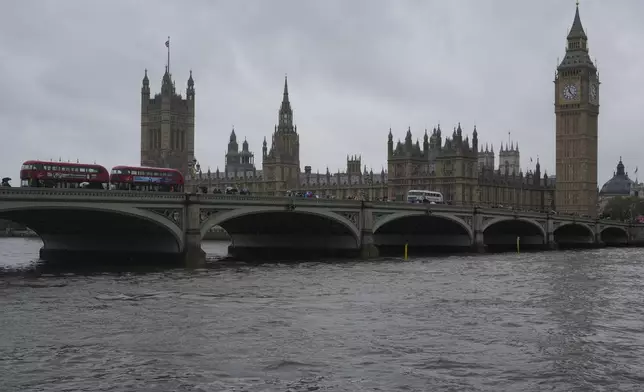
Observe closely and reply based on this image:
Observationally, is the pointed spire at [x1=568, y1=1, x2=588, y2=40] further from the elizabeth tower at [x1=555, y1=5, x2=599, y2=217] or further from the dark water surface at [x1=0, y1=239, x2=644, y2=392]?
the dark water surface at [x1=0, y1=239, x2=644, y2=392]

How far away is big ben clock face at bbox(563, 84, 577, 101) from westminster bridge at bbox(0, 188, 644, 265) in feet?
190

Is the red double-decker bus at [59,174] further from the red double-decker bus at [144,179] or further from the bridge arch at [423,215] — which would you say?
the bridge arch at [423,215]

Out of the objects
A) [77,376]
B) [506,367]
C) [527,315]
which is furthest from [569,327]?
[77,376]

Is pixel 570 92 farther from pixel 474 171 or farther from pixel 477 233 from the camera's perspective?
pixel 477 233

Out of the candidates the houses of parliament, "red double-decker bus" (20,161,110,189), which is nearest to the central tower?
the houses of parliament

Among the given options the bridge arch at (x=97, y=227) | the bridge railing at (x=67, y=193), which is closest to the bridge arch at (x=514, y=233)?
the bridge arch at (x=97, y=227)

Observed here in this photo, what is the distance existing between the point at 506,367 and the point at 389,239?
208ft

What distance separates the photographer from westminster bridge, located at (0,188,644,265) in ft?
153

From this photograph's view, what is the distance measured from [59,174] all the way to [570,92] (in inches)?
4514

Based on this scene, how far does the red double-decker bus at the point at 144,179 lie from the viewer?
5797cm

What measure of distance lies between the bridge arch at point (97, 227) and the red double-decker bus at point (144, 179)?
147 inches

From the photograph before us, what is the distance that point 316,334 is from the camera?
26.0m

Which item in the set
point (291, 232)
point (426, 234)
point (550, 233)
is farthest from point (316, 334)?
point (550, 233)

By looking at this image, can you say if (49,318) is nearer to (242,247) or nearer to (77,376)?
(77,376)
